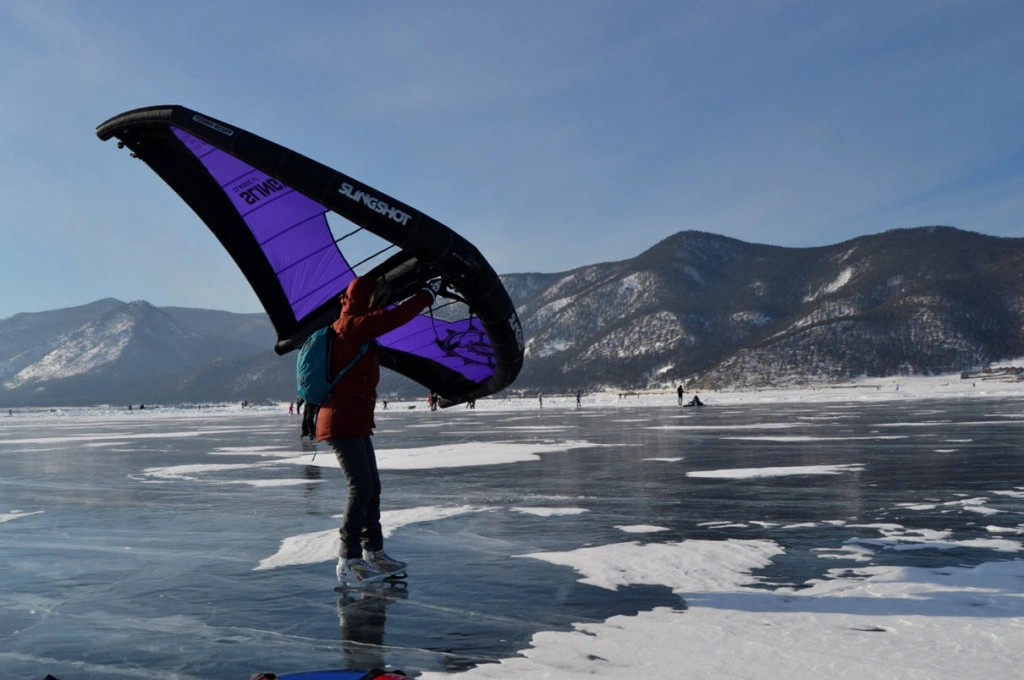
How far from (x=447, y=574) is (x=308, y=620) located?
4.73 ft

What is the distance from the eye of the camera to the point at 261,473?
14.9 m

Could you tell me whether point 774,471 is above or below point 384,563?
below

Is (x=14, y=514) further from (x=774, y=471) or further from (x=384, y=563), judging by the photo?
(x=774, y=471)

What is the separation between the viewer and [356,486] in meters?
5.92

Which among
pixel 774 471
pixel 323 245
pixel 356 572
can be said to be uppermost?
pixel 323 245

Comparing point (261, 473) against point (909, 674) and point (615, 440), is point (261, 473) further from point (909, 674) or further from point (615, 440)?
point (909, 674)

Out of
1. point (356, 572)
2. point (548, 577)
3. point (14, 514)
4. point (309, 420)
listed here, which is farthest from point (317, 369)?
point (14, 514)

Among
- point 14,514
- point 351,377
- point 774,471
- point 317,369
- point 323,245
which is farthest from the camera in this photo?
point 774,471

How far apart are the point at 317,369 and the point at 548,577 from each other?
225cm

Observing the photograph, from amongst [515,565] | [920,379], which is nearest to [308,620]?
[515,565]

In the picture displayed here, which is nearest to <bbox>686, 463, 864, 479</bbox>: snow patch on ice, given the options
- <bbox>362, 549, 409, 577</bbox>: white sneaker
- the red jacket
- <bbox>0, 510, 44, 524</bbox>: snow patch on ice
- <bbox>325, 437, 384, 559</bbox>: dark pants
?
<bbox>362, 549, 409, 577</bbox>: white sneaker

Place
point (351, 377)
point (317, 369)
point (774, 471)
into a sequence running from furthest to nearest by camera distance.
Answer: point (774, 471) → point (351, 377) → point (317, 369)

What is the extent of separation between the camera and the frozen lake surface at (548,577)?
4.02 m

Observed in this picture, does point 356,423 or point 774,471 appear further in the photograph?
point 774,471
